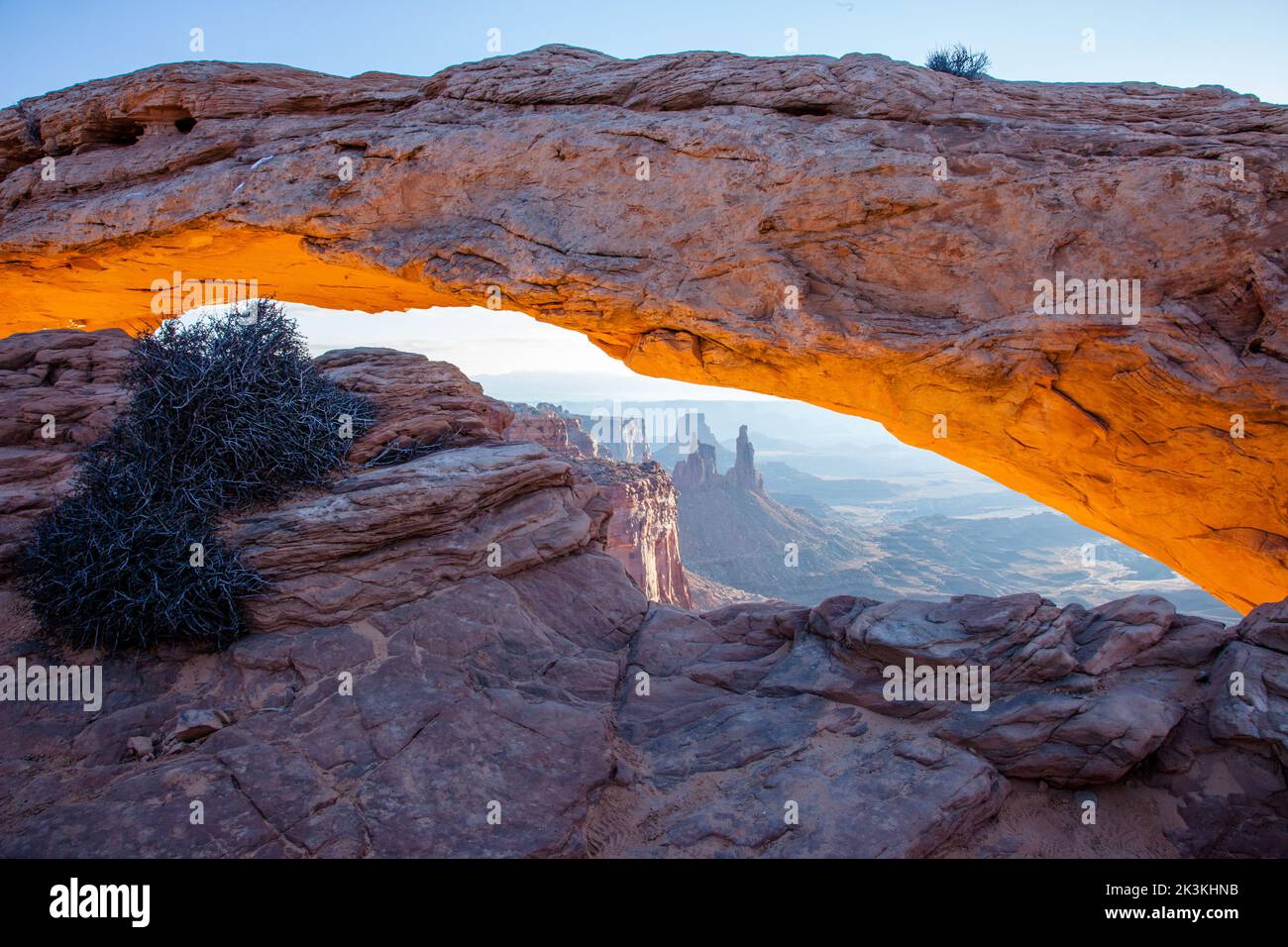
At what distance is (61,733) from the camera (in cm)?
614

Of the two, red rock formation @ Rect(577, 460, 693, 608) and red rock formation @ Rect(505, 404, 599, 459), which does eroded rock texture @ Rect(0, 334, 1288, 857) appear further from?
red rock formation @ Rect(505, 404, 599, 459)

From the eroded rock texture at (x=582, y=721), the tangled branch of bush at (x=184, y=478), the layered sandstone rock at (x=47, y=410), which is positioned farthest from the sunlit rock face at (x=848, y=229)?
the eroded rock texture at (x=582, y=721)

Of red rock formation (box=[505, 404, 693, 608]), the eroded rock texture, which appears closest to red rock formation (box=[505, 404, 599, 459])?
red rock formation (box=[505, 404, 693, 608])

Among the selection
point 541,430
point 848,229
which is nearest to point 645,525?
point 541,430

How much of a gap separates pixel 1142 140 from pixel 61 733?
42.1 feet

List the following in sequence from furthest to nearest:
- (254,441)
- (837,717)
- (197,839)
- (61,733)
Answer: (254,441) < (837,717) < (61,733) < (197,839)

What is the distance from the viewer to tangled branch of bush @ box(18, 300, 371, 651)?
693 centimetres

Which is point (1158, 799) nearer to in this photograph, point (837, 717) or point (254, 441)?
point (837, 717)

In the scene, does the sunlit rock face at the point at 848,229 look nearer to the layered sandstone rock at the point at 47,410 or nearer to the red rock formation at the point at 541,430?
the layered sandstone rock at the point at 47,410

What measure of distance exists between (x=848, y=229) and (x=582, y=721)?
6.73 metres

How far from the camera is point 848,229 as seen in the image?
9.23 m

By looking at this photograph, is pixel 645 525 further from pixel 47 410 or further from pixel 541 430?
pixel 47 410

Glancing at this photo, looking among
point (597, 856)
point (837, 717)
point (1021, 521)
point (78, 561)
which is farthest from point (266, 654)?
point (1021, 521)

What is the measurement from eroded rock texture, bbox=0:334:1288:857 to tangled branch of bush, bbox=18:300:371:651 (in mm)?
314
